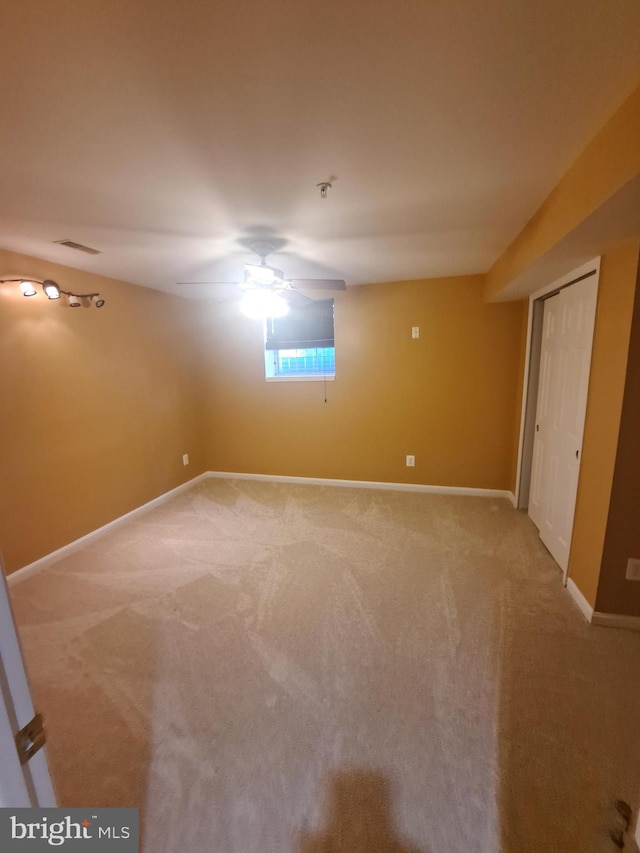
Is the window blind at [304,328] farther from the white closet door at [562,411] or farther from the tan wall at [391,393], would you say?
the white closet door at [562,411]

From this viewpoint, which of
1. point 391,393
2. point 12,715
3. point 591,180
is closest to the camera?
point 12,715

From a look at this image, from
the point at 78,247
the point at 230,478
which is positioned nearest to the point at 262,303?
the point at 78,247

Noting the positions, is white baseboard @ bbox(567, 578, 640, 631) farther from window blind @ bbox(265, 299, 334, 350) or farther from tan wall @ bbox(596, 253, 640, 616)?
window blind @ bbox(265, 299, 334, 350)

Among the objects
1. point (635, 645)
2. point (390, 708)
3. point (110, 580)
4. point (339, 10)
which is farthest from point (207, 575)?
point (339, 10)

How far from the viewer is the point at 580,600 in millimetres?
2186

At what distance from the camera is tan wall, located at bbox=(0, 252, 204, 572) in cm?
255

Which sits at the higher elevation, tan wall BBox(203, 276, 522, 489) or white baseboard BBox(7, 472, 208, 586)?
tan wall BBox(203, 276, 522, 489)

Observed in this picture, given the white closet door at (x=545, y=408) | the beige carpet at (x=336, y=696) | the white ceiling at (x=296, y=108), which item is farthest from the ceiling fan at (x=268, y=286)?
the beige carpet at (x=336, y=696)

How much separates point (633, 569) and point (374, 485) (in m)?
2.51

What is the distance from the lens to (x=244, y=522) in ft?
11.3

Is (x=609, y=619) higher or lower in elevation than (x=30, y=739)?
lower

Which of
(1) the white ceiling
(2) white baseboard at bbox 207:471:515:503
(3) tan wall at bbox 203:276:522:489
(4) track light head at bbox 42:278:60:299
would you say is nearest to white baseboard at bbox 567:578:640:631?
(2) white baseboard at bbox 207:471:515:503

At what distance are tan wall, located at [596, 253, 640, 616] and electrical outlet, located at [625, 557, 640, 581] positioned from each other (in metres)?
0.02

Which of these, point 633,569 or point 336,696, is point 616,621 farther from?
point 336,696
